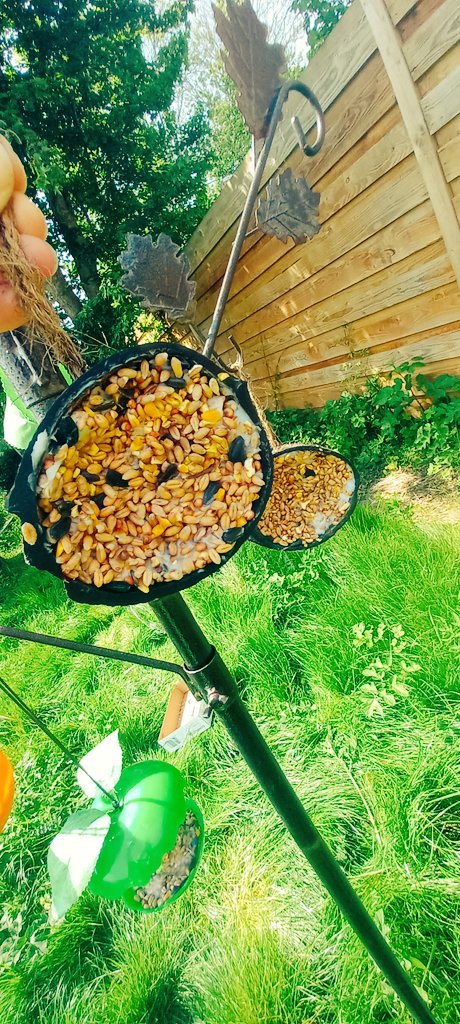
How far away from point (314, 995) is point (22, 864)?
127 cm

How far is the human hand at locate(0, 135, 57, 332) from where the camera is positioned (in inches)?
18.2

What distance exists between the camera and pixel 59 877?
718 mm

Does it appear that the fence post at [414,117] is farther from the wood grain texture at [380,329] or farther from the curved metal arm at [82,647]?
the curved metal arm at [82,647]

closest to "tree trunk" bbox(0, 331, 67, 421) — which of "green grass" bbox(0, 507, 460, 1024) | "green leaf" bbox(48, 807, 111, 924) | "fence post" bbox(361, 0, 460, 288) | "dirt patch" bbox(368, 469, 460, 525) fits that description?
"green leaf" bbox(48, 807, 111, 924)

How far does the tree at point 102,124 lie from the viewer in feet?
19.6

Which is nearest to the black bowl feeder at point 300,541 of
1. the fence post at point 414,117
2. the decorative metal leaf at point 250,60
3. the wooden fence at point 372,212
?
the decorative metal leaf at point 250,60

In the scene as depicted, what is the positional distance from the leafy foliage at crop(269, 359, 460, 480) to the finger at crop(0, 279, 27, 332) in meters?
2.71

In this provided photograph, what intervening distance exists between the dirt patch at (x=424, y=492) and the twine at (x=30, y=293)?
2190mm

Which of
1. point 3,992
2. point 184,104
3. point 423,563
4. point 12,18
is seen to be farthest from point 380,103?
point 184,104

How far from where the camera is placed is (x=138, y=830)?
0.86m

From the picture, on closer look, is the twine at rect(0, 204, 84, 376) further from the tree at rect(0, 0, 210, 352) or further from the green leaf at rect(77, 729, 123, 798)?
the tree at rect(0, 0, 210, 352)

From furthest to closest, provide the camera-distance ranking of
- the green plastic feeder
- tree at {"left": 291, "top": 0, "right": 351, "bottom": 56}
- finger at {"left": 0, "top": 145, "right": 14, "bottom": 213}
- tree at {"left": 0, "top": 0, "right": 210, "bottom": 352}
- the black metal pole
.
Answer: tree at {"left": 291, "top": 0, "right": 351, "bottom": 56} → tree at {"left": 0, "top": 0, "right": 210, "bottom": 352} → the green plastic feeder → the black metal pole → finger at {"left": 0, "top": 145, "right": 14, "bottom": 213}

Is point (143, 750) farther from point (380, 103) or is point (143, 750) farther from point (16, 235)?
point (380, 103)

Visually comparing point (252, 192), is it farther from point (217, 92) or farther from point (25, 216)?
point (217, 92)
